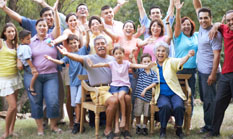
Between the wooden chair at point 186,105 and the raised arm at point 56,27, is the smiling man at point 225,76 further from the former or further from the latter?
the raised arm at point 56,27

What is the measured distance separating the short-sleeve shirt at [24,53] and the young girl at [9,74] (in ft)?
0.52

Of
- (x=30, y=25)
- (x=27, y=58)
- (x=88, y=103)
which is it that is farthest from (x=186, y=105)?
(x=30, y=25)

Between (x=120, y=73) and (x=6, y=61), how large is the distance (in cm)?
196

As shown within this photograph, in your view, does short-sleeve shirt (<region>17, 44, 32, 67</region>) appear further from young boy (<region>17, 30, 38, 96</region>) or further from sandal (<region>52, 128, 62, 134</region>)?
sandal (<region>52, 128, 62, 134</region>)

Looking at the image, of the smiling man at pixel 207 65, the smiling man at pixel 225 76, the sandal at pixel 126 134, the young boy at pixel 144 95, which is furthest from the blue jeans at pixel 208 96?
the sandal at pixel 126 134

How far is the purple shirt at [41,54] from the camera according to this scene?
16.9 feet

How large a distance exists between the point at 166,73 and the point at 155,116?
2.64 feet

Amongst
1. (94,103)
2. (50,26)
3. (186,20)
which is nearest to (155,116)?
(94,103)

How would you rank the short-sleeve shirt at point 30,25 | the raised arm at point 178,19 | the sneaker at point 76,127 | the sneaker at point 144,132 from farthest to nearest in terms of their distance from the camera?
1. the short-sleeve shirt at point 30,25
2. the sneaker at point 76,127
3. the raised arm at point 178,19
4. the sneaker at point 144,132

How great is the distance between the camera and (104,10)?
5.72 meters

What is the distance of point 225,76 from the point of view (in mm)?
4570

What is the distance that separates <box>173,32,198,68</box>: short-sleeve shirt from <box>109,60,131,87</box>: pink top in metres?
1.05

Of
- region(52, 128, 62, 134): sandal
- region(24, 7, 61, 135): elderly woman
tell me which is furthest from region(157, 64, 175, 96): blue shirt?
region(52, 128, 62, 134): sandal

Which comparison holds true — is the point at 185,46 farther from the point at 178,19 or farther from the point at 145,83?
the point at 145,83
